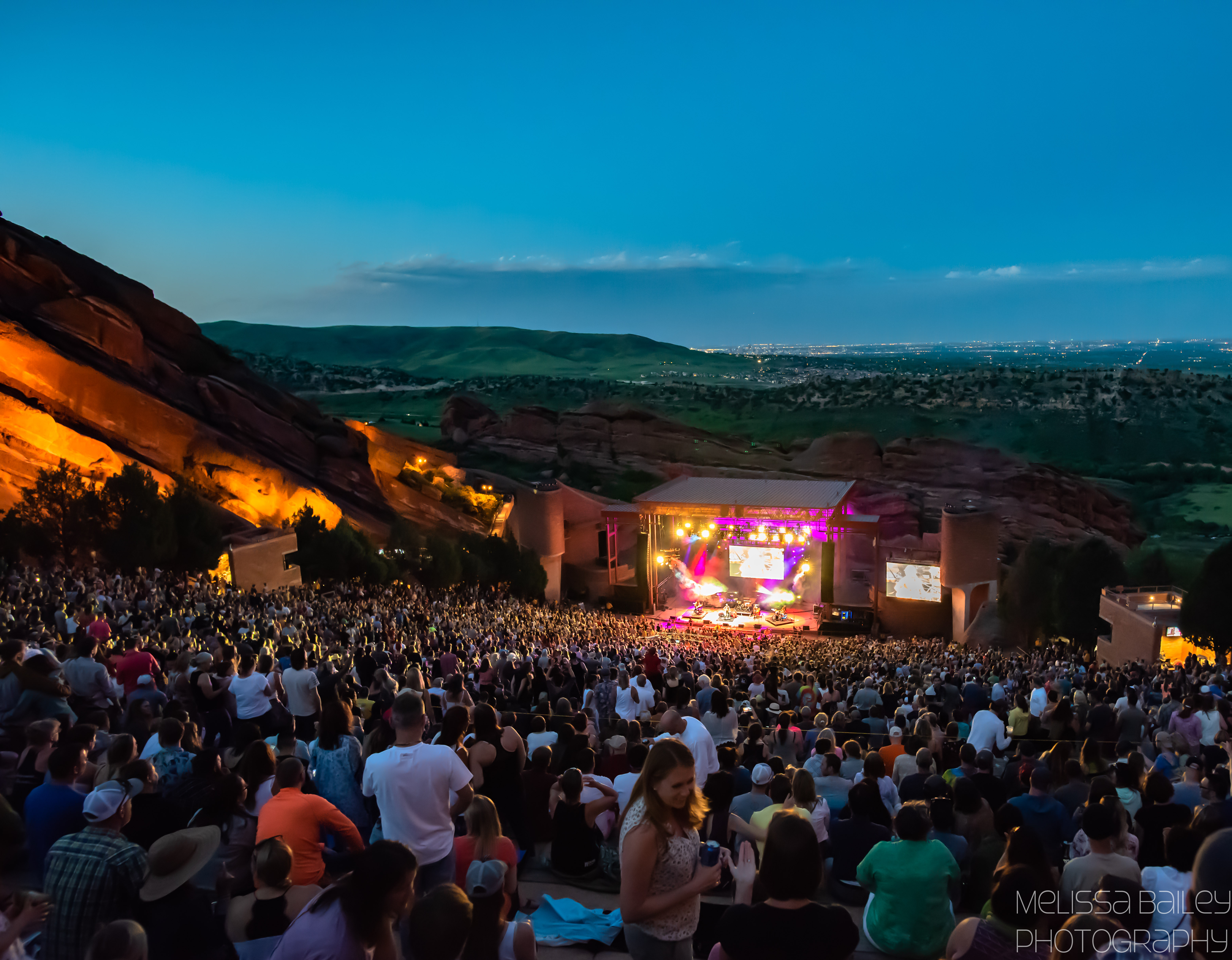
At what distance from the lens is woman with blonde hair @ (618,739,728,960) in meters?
3.09

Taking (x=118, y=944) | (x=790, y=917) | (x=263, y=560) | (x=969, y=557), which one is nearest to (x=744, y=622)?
(x=969, y=557)

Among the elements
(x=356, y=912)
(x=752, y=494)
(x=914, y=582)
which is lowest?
(x=914, y=582)

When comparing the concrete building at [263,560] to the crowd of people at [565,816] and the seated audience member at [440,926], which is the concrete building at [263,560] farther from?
the seated audience member at [440,926]

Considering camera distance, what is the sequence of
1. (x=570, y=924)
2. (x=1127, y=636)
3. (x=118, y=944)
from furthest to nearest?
(x=1127, y=636)
(x=570, y=924)
(x=118, y=944)

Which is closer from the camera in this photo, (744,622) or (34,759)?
(34,759)

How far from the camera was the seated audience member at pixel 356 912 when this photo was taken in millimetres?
2822

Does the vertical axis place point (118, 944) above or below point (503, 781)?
above

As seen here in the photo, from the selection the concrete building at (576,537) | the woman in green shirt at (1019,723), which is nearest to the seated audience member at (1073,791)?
the woman in green shirt at (1019,723)

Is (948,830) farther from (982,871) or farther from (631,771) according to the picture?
(631,771)

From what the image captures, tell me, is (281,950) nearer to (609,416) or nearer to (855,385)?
(609,416)

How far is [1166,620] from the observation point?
25016 millimetres

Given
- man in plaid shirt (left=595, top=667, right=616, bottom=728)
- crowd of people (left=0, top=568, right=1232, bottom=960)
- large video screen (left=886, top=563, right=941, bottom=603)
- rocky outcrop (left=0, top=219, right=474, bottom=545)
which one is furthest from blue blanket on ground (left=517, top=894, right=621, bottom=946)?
large video screen (left=886, top=563, right=941, bottom=603)

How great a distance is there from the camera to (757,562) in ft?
117

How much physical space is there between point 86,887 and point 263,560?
2684cm
